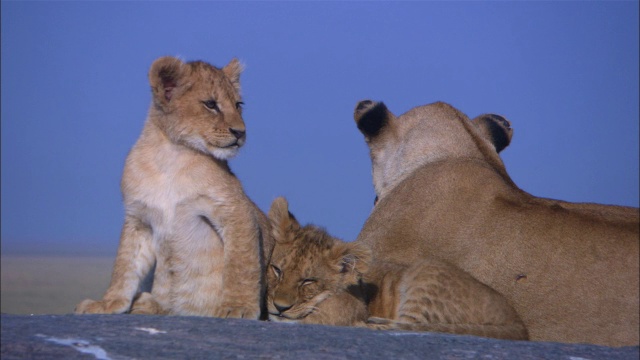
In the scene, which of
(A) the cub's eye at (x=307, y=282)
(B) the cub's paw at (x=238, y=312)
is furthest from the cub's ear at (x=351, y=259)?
(B) the cub's paw at (x=238, y=312)

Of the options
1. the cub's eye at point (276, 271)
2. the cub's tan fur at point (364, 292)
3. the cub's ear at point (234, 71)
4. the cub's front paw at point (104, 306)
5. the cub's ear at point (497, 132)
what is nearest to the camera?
the cub's front paw at point (104, 306)

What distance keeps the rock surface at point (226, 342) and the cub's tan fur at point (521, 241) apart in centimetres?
64

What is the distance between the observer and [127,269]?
188 inches

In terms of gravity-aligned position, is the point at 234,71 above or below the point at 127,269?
above

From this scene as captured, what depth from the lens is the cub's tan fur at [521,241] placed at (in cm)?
488

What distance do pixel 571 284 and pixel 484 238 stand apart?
65cm

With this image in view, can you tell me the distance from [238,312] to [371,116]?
11.1 feet

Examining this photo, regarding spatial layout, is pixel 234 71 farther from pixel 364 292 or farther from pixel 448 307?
pixel 448 307

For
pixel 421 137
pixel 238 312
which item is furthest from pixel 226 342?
pixel 421 137

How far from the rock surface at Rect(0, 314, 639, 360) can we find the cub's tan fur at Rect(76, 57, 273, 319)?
754 millimetres

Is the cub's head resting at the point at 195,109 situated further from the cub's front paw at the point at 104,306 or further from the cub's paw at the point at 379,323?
the cub's paw at the point at 379,323

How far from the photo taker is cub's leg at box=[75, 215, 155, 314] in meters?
4.65

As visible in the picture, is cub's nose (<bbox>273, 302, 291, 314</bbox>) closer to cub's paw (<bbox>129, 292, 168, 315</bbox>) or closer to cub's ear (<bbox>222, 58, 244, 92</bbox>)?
cub's paw (<bbox>129, 292, 168, 315</bbox>)

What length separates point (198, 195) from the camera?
15.6ft
